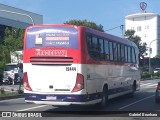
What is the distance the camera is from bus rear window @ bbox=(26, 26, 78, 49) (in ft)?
48.0

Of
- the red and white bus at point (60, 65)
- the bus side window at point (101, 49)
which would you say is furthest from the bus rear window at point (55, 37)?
the bus side window at point (101, 49)

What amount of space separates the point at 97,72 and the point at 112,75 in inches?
97.0

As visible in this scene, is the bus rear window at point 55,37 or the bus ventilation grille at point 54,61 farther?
the bus rear window at point 55,37

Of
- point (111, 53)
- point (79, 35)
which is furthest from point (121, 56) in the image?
point (79, 35)

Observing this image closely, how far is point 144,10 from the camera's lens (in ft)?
536

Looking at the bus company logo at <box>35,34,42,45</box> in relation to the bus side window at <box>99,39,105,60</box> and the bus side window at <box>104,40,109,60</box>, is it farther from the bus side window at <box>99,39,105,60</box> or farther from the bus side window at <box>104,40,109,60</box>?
the bus side window at <box>104,40,109,60</box>

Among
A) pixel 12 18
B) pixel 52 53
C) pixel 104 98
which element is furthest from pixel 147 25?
pixel 52 53

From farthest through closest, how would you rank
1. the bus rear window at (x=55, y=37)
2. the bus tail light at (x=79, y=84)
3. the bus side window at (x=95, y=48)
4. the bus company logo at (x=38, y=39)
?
the bus side window at (x=95, y=48)
the bus company logo at (x=38, y=39)
the bus rear window at (x=55, y=37)
the bus tail light at (x=79, y=84)

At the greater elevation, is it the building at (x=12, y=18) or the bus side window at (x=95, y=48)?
the building at (x=12, y=18)

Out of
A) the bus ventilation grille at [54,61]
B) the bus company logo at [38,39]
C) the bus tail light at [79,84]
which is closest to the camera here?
the bus tail light at [79,84]

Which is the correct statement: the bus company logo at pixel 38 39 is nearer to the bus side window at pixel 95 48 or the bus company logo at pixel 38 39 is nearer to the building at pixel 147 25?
the bus side window at pixel 95 48

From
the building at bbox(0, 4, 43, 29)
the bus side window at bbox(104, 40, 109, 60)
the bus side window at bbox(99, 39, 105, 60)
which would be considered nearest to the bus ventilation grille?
the bus side window at bbox(99, 39, 105, 60)

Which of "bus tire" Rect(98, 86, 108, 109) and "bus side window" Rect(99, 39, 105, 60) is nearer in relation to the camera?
"bus side window" Rect(99, 39, 105, 60)

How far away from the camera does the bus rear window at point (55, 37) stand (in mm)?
14637
